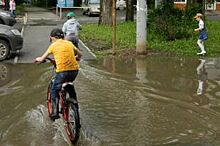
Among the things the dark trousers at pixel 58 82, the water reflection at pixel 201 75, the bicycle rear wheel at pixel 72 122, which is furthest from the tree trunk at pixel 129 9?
the bicycle rear wheel at pixel 72 122

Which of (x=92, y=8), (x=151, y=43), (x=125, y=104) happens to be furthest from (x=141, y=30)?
(x=92, y=8)

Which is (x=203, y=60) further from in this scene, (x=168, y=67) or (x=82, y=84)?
(x=82, y=84)

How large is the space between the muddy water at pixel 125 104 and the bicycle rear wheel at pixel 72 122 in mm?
158

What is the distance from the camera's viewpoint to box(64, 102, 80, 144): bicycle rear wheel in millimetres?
7711

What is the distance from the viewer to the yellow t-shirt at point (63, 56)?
8148mm

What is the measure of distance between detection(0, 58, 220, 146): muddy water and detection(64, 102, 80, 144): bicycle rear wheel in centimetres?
16

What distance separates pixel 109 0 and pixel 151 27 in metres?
7.04

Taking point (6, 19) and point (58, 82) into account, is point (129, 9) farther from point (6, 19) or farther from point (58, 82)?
point (58, 82)

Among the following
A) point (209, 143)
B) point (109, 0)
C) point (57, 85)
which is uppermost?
point (109, 0)

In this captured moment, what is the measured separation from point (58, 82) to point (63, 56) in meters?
0.44

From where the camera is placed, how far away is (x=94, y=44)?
2003cm

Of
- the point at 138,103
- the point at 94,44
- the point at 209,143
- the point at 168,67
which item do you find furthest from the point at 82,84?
the point at 94,44

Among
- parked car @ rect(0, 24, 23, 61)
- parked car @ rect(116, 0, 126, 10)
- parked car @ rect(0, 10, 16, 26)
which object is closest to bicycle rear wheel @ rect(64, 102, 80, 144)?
parked car @ rect(0, 24, 23, 61)

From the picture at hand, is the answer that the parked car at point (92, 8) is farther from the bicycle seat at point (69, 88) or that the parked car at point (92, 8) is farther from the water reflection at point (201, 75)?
the bicycle seat at point (69, 88)
